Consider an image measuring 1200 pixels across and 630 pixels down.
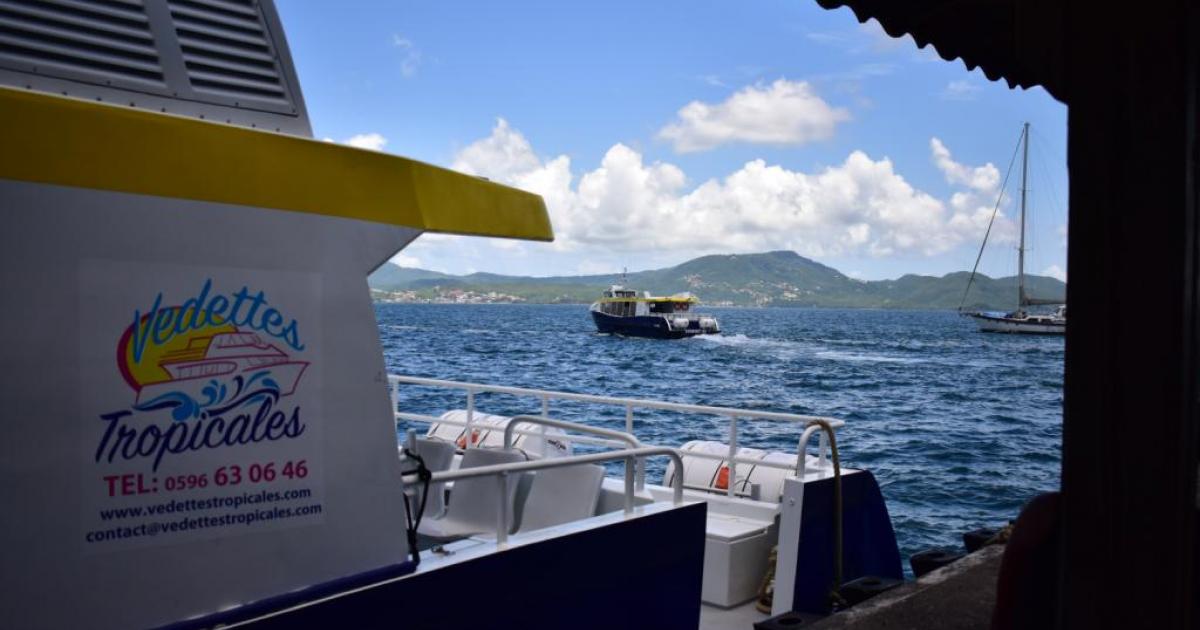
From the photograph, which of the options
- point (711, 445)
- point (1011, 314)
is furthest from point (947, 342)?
point (711, 445)

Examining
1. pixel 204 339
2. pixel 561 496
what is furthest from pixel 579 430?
pixel 204 339

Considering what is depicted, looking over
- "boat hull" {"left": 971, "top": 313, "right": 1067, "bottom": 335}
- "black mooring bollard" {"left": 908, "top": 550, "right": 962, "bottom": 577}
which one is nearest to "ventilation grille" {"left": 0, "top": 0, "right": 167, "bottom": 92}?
"black mooring bollard" {"left": 908, "top": 550, "right": 962, "bottom": 577}

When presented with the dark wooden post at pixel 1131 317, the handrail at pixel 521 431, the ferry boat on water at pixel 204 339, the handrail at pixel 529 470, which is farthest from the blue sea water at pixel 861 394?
the dark wooden post at pixel 1131 317

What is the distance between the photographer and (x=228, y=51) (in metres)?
3.89

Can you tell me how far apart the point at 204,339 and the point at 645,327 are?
76735 mm

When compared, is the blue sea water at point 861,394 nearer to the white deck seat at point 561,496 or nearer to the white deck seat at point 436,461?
the white deck seat at point 561,496

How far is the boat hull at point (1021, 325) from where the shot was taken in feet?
306

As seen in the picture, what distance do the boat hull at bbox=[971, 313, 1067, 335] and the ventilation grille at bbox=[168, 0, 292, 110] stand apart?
9480cm

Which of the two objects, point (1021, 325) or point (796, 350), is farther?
point (1021, 325)

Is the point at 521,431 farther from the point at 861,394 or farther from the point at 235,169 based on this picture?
the point at 861,394

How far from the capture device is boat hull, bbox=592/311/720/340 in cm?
7931

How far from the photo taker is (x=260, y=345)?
3848 mm

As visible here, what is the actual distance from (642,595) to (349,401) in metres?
2.24

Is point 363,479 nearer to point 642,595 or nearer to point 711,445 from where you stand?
point 642,595
